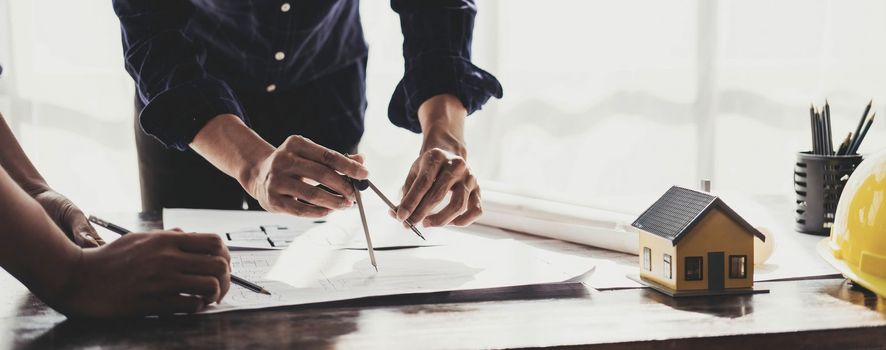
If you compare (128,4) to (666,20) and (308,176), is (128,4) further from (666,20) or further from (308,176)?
(666,20)

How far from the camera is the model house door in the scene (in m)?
1.08

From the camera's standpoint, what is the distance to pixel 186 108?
1.45 meters

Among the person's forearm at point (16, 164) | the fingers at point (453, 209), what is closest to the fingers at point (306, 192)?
the fingers at point (453, 209)

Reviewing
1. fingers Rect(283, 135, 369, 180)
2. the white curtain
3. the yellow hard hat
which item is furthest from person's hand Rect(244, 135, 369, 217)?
the white curtain

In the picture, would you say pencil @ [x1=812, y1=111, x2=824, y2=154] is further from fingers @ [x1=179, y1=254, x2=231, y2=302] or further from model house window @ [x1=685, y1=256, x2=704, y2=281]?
fingers @ [x1=179, y1=254, x2=231, y2=302]

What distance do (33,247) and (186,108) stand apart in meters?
0.56

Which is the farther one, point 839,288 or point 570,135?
point 570,135

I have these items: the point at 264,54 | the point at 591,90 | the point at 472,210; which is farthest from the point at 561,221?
the point at 591,90

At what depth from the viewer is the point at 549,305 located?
3.40 feet

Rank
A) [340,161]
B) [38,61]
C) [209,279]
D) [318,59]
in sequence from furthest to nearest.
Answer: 1. [38,61]
2. [318,59]
3. [340,161]
4. [209,279]

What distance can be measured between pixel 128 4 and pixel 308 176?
0.54 m

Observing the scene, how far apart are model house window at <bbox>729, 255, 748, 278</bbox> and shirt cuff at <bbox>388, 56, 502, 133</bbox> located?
0.69m

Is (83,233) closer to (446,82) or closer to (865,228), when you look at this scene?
(446,82)

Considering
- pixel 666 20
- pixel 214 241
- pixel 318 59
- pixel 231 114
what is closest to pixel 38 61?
pixel 318 59
